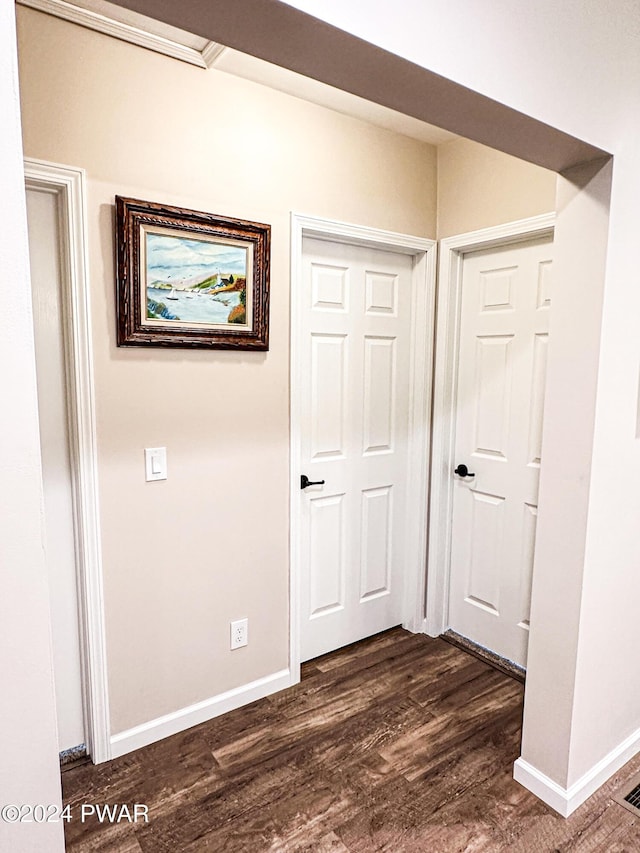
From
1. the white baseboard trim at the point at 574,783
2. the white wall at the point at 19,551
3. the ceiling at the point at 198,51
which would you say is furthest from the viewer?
the white baseboard trim at the point at 574,783

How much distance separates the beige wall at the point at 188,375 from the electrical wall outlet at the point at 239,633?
0.03 meters

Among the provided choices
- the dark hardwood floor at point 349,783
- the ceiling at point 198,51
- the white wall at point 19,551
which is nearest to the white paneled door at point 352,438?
the dark hardwood floor at point 349,783

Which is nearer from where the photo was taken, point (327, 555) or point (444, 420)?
point (327, 555)

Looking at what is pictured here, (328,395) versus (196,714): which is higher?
(328,395)

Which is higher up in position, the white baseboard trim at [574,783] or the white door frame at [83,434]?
the white door frame at [83,434]

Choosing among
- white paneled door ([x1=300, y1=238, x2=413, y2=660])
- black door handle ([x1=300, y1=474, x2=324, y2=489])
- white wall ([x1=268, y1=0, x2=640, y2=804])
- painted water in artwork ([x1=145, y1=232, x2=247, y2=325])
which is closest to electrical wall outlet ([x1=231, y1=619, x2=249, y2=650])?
white paneled door ([x1=300, y1=238, x2=413, y2=660])

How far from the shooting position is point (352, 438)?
2.60m

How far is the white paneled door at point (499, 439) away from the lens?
238cm

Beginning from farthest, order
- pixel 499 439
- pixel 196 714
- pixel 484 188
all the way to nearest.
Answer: pixel 499 439, pixel 484 188, pixel 196 714

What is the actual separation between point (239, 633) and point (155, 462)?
82cm

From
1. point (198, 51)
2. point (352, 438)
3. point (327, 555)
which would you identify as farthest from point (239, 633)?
point (198, 51)

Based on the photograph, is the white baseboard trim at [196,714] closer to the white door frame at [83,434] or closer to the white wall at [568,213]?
the white door frame at [83,434]

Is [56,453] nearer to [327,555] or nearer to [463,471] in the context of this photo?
[327,555]

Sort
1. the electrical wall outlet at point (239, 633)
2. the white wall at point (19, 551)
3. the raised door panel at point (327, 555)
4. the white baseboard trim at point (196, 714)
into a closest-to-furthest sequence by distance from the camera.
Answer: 1. the white wall at point (19, 551)
2. the white baseboard trim at point (196, 714)
3. the electrical wall outlet at point (239, 633)
4. the raised door panel at point (327, 555)
